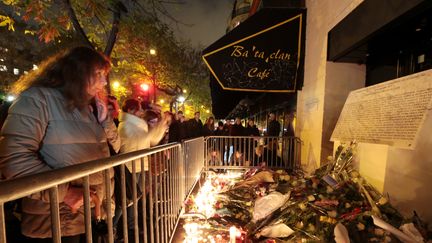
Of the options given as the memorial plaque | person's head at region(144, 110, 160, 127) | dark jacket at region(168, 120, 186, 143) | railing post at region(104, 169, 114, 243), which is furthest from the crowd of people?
dark jacket at region(168, 120, 186, 143)

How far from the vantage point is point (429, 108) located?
2176mm

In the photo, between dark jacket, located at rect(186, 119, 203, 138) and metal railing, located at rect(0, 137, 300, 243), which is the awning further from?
dark jacket, located at rect(186, 119, 203, 138)

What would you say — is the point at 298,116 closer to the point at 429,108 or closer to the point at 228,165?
the point at 228,165

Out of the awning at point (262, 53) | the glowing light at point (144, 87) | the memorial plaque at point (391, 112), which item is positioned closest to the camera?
the memorial plaque at point (391, 112)

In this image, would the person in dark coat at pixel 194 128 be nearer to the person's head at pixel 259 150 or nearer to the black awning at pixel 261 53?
the person's head at pixel 259 150

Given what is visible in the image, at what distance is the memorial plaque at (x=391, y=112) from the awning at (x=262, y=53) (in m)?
2.21

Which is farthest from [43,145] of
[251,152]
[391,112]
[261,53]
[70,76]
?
[251,152]

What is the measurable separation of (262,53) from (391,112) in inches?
133

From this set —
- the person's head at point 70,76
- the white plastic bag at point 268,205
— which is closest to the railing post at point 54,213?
the person's head at point 70,76

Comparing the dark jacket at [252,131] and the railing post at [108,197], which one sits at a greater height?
→ the railing post at [108,197]

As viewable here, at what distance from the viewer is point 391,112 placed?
2727 millimetres

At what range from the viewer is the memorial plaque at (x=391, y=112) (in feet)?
7.51

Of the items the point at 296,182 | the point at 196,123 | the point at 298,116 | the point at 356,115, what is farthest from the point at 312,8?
the point at 196,123

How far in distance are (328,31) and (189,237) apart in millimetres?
4916
